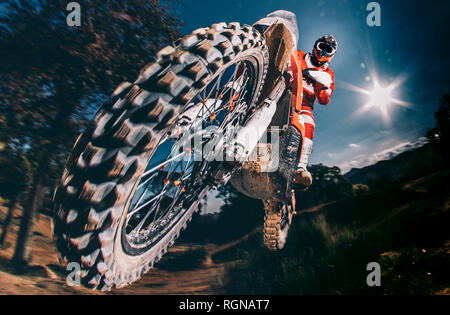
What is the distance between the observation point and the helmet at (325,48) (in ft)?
3.05

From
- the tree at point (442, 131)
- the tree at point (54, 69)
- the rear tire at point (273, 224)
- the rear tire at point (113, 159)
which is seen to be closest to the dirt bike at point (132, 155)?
the rear tire at point (113, 159)

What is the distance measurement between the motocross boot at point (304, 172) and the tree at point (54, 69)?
1.56 m

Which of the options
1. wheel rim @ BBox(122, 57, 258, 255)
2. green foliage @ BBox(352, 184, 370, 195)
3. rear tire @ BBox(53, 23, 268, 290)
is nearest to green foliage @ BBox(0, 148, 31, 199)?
wheel rim @ BBox(122, 57, 258, 255)

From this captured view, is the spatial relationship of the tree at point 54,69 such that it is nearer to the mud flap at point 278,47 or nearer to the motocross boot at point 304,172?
the mud flap at point 278,47

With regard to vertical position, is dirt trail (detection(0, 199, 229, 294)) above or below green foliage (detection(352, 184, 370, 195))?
below

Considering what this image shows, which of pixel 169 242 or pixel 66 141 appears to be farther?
pixel 66 141

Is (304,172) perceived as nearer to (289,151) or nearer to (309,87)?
(289,151)

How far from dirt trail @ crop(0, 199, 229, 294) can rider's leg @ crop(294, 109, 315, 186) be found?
80 centimetres

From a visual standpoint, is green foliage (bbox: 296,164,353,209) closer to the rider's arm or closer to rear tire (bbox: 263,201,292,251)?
rear tire (bbox: 263,201,292,251)

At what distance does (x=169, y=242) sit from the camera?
725 mm

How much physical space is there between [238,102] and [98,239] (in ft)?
2.81

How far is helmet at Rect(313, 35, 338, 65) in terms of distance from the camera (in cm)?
93
